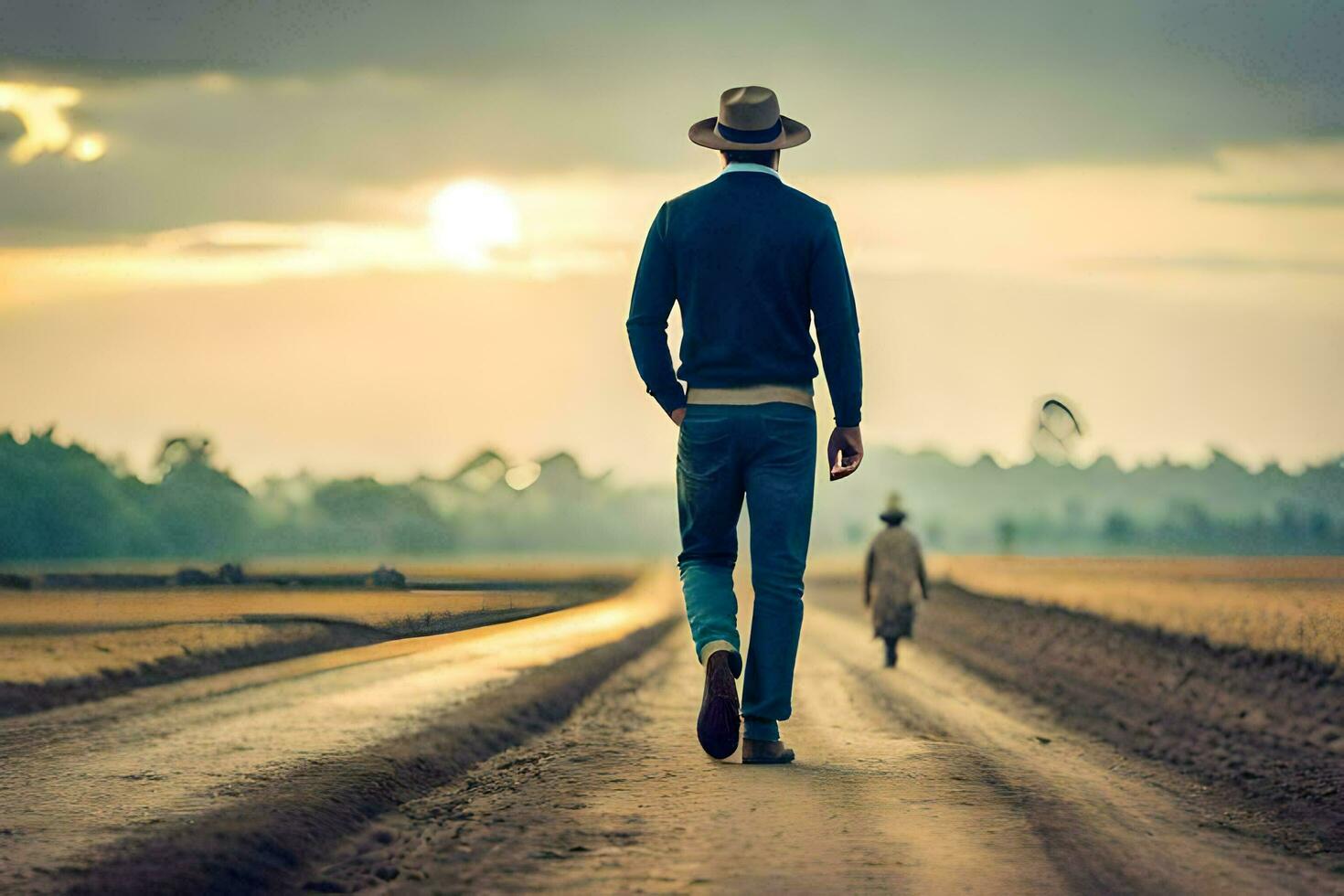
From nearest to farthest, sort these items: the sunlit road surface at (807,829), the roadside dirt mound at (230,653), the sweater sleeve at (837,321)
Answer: the sunlit road surface at (807,829) < the sweater sleeve at (837,321) < the roadside dirt mound at (230,653)

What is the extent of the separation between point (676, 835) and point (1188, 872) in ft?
5.93

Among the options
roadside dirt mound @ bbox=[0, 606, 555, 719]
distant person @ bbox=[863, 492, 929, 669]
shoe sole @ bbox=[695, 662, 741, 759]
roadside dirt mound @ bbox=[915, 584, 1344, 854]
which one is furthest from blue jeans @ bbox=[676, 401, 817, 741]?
distant person @ bbox=[863, 492, 929, 669]

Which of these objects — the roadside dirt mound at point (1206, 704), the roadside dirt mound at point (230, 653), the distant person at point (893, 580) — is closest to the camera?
the roadside dirt mound at point (230, 653)

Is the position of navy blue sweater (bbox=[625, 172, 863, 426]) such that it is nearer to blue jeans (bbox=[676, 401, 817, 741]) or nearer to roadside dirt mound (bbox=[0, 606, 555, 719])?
blue jeans (bbox=[676, 401, 817, 741])

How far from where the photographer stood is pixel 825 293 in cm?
613

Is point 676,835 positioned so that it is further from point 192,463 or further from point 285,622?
point 192,463

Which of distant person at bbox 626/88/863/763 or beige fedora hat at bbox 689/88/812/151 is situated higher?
beige fedora hat at bbox 689/88/812/151

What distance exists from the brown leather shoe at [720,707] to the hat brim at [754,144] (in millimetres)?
2090

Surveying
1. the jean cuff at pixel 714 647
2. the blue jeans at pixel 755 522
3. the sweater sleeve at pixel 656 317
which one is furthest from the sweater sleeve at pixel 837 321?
the jean cuff at pixel 714 647

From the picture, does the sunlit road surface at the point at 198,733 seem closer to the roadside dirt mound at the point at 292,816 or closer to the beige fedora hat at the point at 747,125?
the roadside dirt mound at the point at 292,816

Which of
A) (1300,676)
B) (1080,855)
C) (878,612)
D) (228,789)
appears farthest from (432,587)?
(878,612)

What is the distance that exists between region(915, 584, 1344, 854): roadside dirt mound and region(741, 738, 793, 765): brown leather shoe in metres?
2.23

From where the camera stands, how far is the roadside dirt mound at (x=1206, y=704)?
8.79 metres

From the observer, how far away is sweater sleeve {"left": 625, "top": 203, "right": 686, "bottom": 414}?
632 cm
